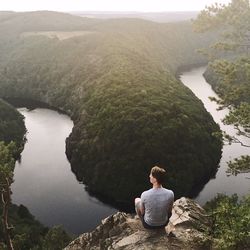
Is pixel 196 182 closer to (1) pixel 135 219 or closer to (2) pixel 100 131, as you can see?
(2) pixel 100 131

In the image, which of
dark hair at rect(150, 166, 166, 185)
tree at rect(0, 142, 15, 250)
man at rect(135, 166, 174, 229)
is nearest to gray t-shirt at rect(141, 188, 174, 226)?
man at rect(135, 166, 174, 229)

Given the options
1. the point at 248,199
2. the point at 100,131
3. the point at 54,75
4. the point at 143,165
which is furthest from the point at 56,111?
the point at 248,199

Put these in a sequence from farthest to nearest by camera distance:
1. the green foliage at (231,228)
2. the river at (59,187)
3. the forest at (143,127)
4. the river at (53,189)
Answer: the river at (59,187) < the river at (53,189) < the forest at (143,127) < the green foliage at (231,228)

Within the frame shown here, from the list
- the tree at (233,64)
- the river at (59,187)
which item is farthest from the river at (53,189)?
the tree at (233,64)

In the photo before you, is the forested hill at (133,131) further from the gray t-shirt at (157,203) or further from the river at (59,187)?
the gray t-shirt at (157,203)

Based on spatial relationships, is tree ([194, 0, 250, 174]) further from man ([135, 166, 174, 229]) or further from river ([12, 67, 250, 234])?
river ([12, 67, 250, 234])
